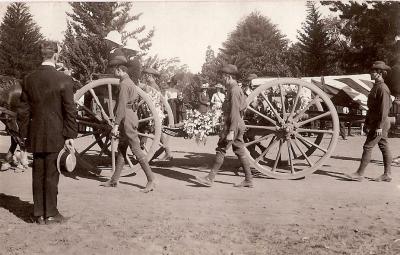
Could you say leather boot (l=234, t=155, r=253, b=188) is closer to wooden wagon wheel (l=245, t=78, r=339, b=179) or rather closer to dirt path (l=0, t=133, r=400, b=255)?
dirt path (l=0, t=133, r=400, b=255)

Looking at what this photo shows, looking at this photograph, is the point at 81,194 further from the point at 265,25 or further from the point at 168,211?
the point at 265,25

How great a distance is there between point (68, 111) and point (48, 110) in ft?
0.62

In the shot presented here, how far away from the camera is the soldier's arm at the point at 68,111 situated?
4457 millimetres

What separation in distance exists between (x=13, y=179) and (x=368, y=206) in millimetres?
4884

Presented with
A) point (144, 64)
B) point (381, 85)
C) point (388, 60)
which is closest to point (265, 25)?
point (144, 64)

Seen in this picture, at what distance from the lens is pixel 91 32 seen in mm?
22703

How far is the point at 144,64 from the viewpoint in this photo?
76.7 ft

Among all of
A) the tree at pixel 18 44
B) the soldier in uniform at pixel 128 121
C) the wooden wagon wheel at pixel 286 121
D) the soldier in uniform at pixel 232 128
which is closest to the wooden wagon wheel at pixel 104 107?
the soldier in uniform at pixel 128 121

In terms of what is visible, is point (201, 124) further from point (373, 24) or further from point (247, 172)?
point (373, 24)

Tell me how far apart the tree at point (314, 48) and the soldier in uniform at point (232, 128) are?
29.4 metres

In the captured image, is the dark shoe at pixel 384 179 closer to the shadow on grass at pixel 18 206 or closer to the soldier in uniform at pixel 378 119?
the soldier in uniform at pixel 378 119

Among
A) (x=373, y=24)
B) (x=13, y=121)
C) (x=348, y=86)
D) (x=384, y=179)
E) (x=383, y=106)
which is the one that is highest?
(x=373, y=24)

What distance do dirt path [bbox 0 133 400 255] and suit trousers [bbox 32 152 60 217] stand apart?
192 millimetres

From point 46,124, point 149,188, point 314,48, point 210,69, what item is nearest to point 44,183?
point 46,124
